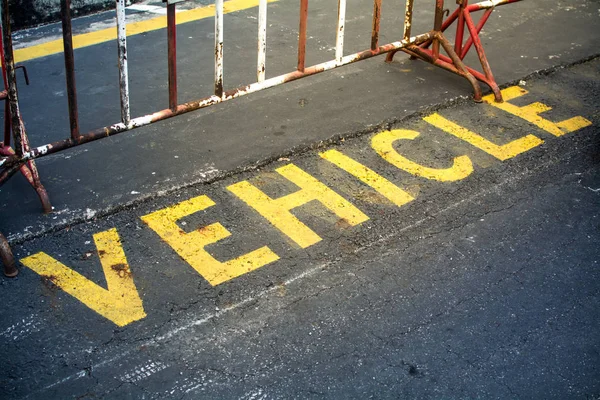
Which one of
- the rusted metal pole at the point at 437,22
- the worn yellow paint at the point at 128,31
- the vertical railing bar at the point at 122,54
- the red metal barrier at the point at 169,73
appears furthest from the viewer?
the worn yellow paint at the point at 128,31

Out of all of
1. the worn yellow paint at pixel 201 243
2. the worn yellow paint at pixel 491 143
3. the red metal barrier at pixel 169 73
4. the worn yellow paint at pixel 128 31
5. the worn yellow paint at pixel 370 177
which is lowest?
the worn yellow paint at pixel 201 243

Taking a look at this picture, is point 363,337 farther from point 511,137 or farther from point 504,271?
point 511,137

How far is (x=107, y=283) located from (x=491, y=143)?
296cm

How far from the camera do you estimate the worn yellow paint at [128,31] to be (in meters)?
6.70

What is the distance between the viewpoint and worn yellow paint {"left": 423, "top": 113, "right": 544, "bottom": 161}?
17.2 feet

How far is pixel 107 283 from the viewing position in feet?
13.0

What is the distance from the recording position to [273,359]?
3.51 metres

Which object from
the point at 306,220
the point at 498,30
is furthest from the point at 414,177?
the point at 498,30

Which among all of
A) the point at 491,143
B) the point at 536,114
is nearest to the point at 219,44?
the point at 491,143

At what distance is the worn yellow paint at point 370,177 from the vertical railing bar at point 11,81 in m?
2.02

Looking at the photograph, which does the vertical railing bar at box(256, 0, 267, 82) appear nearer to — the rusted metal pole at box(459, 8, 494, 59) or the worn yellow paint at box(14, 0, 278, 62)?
the rusted metal pole at box(459, 8, 494, 59)

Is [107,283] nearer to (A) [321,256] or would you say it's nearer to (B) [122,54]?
(A) [321,256]

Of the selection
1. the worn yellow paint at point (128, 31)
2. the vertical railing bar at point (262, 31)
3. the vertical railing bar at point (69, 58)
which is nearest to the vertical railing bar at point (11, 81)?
the vertical railing bar at point (69, 58)

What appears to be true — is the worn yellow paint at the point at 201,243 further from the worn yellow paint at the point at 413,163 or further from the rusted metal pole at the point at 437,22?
the rusted metal pole at the point at 437,22
